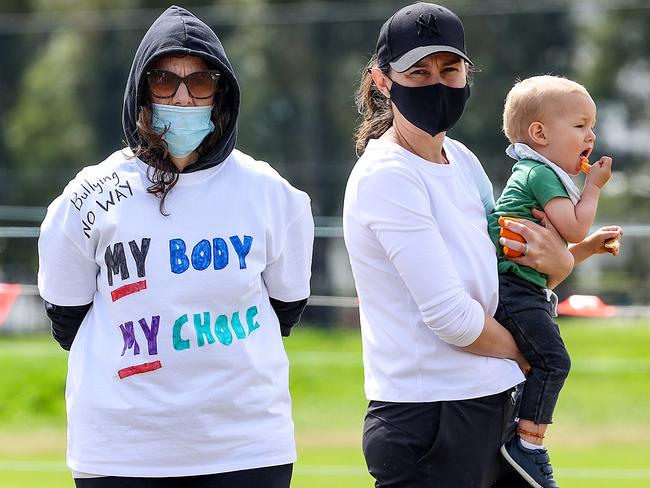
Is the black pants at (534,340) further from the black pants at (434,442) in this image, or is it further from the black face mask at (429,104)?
the black face mask at (429,104)

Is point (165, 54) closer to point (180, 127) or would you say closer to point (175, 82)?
point (175, 82)

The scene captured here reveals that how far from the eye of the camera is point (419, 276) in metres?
3.06

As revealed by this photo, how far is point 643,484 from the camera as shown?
731 cm

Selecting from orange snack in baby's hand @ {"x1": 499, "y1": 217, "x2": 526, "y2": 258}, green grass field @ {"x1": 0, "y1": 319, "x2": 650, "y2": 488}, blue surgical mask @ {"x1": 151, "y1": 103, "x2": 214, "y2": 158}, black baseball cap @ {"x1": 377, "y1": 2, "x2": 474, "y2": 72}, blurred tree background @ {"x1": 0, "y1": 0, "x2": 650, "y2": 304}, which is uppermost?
black baseball cap @ {"x1": 377, "y1": 2, "x2": 474, "y2": 72}

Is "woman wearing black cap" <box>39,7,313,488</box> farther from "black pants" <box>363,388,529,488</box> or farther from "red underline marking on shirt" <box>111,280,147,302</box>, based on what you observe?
"black pants" <box>363,388,529,488</box>

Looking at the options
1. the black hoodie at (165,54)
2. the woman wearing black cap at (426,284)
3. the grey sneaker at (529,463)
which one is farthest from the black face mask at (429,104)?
the grey sneaker at (529,463)

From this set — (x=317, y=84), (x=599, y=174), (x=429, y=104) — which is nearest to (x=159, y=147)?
(x=429, y=104)

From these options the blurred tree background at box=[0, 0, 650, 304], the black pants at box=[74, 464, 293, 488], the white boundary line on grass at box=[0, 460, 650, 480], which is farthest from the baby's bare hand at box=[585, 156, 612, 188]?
the blurred tree background at box=[0, 0, 650, 304]

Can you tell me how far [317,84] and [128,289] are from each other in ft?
37.1

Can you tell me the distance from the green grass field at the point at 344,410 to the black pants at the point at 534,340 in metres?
4.10

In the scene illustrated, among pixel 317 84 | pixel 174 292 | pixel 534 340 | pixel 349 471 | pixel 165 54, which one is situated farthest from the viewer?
pixel 317 84

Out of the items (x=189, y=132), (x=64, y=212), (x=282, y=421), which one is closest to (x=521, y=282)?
(x=282, y=421)

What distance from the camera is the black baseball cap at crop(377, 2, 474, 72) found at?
3160 mm

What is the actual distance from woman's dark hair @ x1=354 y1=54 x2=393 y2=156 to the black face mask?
0.14m
